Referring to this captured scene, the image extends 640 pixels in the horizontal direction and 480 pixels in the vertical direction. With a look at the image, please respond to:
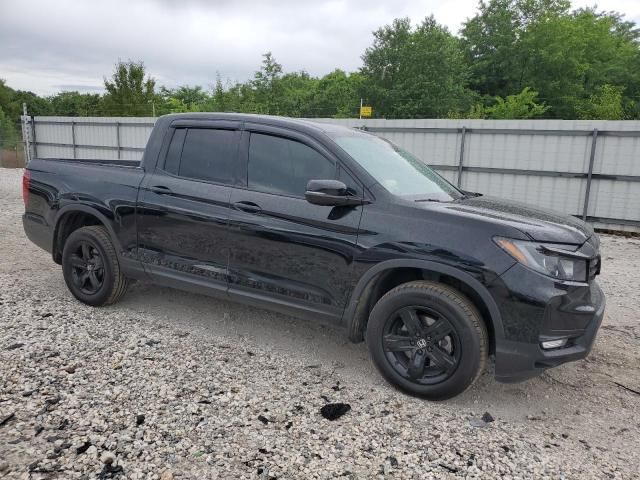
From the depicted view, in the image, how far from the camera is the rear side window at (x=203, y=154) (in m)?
3.99

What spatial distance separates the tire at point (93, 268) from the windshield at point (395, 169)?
→ 7.71 feet

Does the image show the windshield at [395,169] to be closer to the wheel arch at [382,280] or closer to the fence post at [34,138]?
the wheel arch at [382,280]

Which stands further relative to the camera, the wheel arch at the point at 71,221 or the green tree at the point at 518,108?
the green tree at the point at 518,108

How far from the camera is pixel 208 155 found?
410cm

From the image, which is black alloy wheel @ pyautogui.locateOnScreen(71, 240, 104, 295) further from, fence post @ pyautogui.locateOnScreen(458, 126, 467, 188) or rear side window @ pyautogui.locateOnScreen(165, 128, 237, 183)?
fence post @ pyautogui.locateOnScreen(458, 126, 467, 188)

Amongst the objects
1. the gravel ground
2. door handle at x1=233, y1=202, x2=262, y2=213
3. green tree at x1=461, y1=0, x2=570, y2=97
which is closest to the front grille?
the gravel ground

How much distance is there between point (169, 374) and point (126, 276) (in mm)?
1394

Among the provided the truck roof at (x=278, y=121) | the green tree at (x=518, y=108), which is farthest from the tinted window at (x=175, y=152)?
the green tree at (x=518, y=108)

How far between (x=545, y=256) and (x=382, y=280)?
3.40 ft

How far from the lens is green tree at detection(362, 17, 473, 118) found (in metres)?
44.2

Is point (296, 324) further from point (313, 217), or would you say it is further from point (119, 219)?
point (119, 219)

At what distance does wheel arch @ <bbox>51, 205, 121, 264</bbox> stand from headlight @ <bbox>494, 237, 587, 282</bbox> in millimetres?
3371

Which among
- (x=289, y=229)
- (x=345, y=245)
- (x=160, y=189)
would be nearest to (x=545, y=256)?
(x=345, y=245)

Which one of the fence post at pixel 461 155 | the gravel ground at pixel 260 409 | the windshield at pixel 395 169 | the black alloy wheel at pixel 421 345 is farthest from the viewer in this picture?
the fence post at pixel 461 155
